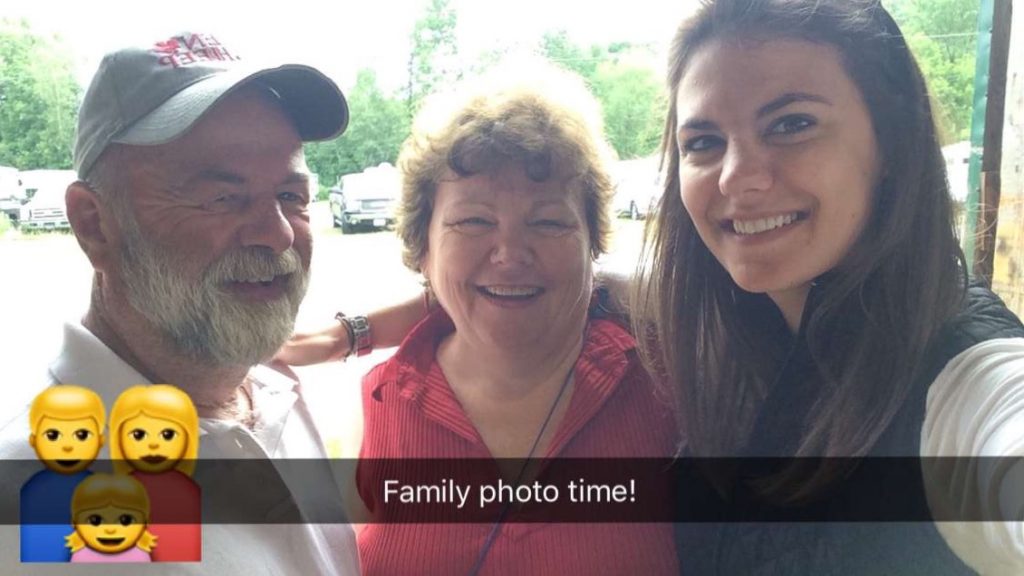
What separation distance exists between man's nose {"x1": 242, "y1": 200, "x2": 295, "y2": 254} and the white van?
248 millimetres

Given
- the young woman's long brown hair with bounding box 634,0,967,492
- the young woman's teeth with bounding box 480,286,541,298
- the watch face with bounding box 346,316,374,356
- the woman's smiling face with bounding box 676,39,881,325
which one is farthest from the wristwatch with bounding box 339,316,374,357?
the woman's smiling face with bounding box 676,39,881,325

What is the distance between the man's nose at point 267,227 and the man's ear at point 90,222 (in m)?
0.18

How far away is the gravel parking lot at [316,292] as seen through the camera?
3.55 feet

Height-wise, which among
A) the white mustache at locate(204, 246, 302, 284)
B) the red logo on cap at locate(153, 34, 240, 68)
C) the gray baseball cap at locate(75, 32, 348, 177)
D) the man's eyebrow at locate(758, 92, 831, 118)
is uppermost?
the red logo on cap at locate(153, 34, 240, 68)

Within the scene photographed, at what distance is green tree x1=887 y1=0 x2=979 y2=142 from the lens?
980mm

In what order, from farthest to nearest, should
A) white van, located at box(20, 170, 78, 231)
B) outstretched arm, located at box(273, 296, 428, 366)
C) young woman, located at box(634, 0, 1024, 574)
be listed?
outstretched arm, located at box(273, 296, 428, 366) < white van, located at box(20, 170, 78, 231) < young woman, located at box(634, 0, 1024, 574)

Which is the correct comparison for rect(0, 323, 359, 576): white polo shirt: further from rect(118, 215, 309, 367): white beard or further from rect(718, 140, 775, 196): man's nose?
rect(718, 140, 775, 196): man's nose

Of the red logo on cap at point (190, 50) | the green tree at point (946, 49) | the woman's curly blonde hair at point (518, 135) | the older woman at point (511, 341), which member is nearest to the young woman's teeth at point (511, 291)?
the older woman at point (511, 341)

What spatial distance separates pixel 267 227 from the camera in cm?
102

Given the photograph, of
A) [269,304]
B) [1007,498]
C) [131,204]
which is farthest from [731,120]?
[131,204]

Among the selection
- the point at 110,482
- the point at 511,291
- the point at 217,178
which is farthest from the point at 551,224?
the point at 110,482

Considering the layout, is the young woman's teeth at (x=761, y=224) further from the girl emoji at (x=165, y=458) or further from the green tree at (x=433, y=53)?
the girl emoji at (x=165, y=458)

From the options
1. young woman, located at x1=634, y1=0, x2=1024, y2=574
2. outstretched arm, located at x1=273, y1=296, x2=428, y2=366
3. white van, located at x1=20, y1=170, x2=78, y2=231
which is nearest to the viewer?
young woman, located at x1=634, y1=0, x2=1024, y2=574

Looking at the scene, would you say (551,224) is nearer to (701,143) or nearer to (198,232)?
(701,143)
